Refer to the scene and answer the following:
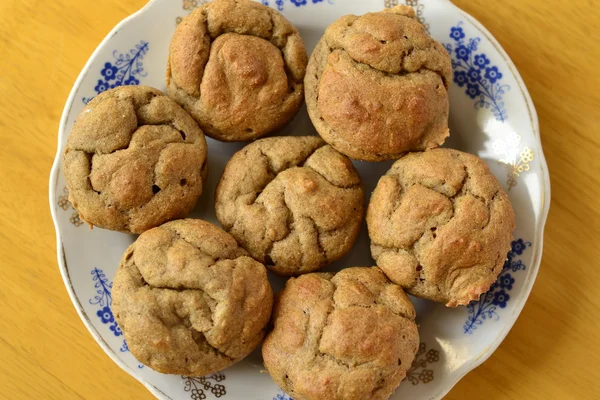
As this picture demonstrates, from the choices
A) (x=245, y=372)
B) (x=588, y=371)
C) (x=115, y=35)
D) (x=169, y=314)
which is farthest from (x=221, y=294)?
(x=588, y=371)

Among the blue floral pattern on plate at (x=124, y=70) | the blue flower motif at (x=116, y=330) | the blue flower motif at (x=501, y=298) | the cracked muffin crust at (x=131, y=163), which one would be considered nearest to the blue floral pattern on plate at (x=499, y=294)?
the blue flower motif at (x=501, y=298)

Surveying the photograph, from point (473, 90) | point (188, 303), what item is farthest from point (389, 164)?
point (188, 303)

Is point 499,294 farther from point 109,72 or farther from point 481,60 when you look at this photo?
point 109,72

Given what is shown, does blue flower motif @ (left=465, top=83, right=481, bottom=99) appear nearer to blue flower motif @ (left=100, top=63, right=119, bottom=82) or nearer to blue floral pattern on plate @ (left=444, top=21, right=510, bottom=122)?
blue floral pattern on plate @ (left=444, top=21, right=510, bottom=122)

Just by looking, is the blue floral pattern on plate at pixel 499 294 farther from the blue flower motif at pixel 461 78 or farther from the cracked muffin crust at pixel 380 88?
the blue flower motif at pixel 461 78

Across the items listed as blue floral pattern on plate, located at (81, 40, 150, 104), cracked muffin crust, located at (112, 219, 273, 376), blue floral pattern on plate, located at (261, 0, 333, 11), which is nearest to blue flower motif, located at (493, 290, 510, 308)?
cracked muffin crust, located at (112, 219, 273, 376)

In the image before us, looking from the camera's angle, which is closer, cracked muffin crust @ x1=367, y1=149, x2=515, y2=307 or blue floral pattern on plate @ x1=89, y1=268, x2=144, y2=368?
cracked muffin crust @ x1=367, y1=149, x2=515, y2=307

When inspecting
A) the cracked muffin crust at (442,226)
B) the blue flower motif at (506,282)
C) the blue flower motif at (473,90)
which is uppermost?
the blue flower motif at (473,90)
